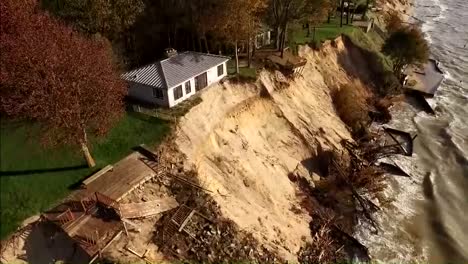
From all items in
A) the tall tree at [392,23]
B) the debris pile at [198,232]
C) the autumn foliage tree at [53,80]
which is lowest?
the debris pile at [198,232]

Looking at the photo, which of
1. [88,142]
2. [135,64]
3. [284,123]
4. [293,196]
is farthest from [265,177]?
[135,64]

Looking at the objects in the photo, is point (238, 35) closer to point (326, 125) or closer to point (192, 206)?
point (326, 125)

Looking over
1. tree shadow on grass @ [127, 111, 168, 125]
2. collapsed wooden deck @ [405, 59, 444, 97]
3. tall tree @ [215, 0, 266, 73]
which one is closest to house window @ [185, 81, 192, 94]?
tree shadow on grass @ [127, 111, 168, 125]

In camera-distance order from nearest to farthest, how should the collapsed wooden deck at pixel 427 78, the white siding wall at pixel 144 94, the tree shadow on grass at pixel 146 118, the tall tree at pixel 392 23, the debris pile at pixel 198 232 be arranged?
the debris pile at pixel 198 232 → the tree shadow on grass at pixel 146 118 → the white siding wall at pixel 144 94 → the collapsed wooden deck at pixel 427 78 → the tall tree at pixel 392 23

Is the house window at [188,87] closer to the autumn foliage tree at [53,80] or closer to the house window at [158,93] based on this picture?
the house window at [158,93]

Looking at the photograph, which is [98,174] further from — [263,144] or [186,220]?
[263,144]

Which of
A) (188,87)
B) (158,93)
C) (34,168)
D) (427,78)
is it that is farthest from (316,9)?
(34,168)

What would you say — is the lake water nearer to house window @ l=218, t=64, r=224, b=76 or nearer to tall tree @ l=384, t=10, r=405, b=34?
tall tree @ l=384, t=10, r=405, b=34

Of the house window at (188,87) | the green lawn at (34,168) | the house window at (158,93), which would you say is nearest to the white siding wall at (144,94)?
the house window at (158,93)
